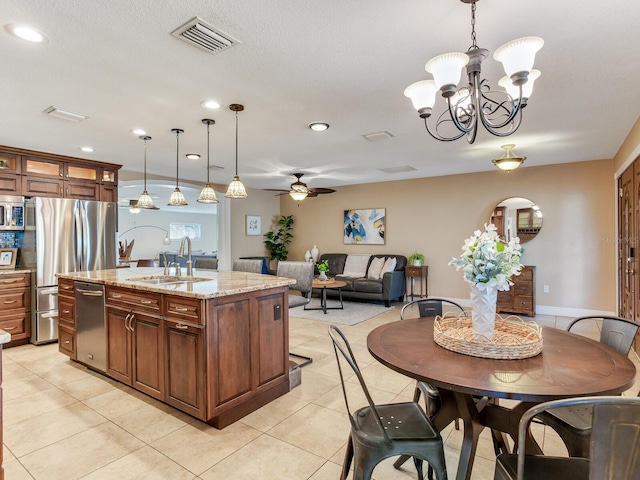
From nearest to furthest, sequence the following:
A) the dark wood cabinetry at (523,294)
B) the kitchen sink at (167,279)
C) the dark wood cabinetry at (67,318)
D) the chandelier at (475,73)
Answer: the chandelier at (475,73) < the kitchen sink at (167,279) < the dark wood cabinetry at (67,318) < the dark wood cabinetry at (523,294)

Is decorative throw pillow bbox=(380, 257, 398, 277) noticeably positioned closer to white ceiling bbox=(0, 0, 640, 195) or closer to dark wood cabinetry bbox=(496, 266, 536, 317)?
dark wood cabinetry bbox=(496, 266, 536, 317)

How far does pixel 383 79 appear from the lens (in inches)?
105

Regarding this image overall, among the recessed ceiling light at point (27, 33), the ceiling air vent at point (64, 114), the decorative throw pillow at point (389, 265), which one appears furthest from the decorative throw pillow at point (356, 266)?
the recessed ceiling light at point (27, 33)

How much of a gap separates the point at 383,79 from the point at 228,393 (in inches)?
101

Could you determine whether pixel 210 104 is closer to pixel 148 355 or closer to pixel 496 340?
Answer: pixel 148 355

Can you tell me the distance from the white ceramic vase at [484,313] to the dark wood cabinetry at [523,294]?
457 centimetres

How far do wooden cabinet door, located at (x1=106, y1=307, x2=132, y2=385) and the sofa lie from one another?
176 inches

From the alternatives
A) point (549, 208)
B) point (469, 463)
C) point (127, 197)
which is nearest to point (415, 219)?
point (549, 208)

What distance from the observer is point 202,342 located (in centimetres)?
233

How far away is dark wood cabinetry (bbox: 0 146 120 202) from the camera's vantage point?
4445 millimetres

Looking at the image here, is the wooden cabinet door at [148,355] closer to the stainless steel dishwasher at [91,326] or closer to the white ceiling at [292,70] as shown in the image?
the stainless steel dishwasher at [91,326]

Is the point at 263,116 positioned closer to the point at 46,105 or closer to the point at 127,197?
the point at 46,105

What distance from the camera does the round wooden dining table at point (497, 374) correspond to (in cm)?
124

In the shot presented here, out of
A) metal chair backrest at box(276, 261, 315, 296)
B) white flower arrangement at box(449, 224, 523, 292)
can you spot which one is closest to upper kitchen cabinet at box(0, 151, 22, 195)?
metal chair backrest at box(276, 261, 315, 296)
